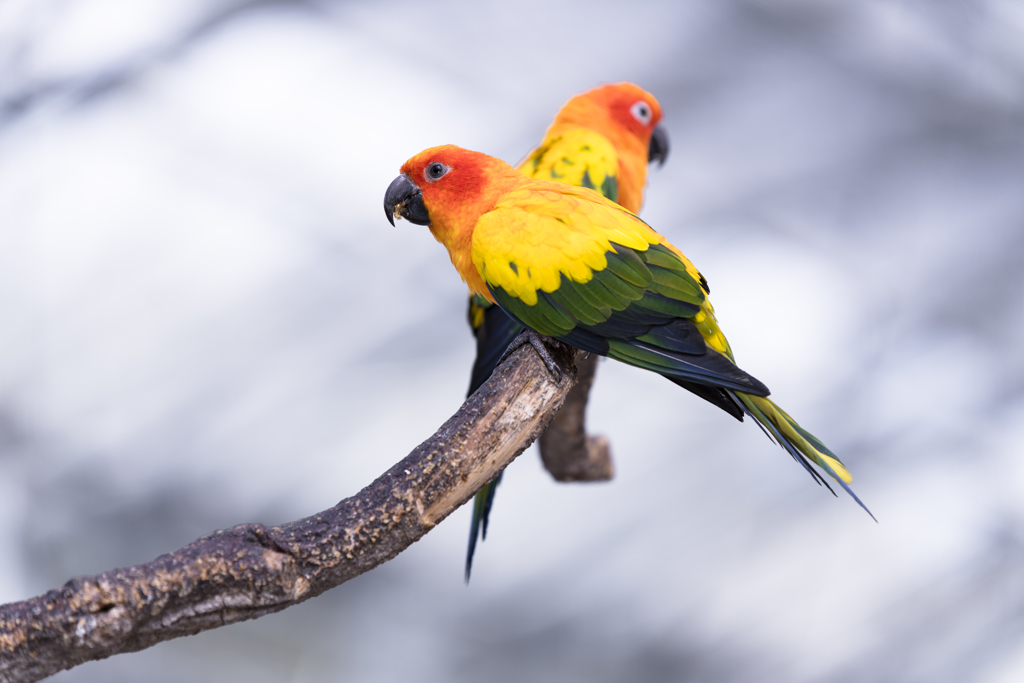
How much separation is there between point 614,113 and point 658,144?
28 cm

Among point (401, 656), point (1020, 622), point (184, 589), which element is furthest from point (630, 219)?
point (1020, 622)

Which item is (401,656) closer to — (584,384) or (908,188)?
(584,384)

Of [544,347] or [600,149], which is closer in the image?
[544,347]

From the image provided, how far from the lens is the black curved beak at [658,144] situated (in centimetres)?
255

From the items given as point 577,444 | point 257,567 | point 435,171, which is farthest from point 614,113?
point 257,567

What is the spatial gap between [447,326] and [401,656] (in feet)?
4.93

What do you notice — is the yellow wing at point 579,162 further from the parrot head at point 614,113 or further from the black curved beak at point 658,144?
the black curved beak at point 658,144

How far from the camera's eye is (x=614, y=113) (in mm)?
2375

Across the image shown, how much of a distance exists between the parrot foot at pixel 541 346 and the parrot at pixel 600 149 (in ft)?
1.50

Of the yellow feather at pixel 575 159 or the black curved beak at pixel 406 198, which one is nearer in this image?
the black curved beak at pixel 406 198

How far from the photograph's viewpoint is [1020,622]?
3168mm

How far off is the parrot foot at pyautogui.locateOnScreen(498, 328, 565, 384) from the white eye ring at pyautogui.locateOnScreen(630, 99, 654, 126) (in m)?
1.24

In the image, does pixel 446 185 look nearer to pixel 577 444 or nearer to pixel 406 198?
pixel 406 198

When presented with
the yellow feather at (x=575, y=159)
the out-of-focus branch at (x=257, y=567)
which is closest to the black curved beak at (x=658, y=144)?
the yellow feather at (x=575, y=159)
